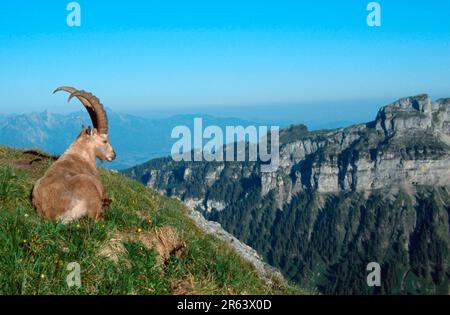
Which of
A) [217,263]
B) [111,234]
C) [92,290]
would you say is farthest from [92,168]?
[92,290]

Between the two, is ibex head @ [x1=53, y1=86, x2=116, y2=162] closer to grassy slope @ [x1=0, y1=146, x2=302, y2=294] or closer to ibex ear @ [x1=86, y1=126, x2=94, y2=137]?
ibex ear @ [x1=86, y1=126, x2=94, y2=137]

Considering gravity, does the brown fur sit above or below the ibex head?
below

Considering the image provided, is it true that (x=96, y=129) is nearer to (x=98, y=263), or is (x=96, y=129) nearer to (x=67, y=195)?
(x=67, y=195)

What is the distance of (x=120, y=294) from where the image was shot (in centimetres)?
808

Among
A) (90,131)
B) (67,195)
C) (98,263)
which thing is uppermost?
(90,131)

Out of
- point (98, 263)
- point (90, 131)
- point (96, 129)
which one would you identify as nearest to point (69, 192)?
point (98, 263)

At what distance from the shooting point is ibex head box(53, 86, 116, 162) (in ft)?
52.0

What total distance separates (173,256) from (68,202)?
3.08 m

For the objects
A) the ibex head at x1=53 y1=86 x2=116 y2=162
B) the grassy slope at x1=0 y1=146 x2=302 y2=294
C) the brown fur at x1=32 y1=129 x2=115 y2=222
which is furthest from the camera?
the ibex head at x1=53 y1=86 x2=116 y2=162

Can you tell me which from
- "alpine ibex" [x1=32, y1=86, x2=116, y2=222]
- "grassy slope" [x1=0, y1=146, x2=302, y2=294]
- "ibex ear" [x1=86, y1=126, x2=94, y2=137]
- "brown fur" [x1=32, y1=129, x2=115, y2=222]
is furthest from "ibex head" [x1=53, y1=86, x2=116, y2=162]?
"grassy slope" [x1=0, y1=146, x2=302, y2=294]

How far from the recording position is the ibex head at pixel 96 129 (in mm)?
15852

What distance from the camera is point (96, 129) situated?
54.0ft

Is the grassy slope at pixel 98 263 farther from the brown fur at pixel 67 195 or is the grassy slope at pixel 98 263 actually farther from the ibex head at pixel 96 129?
the ibex head at pixel 96 129
